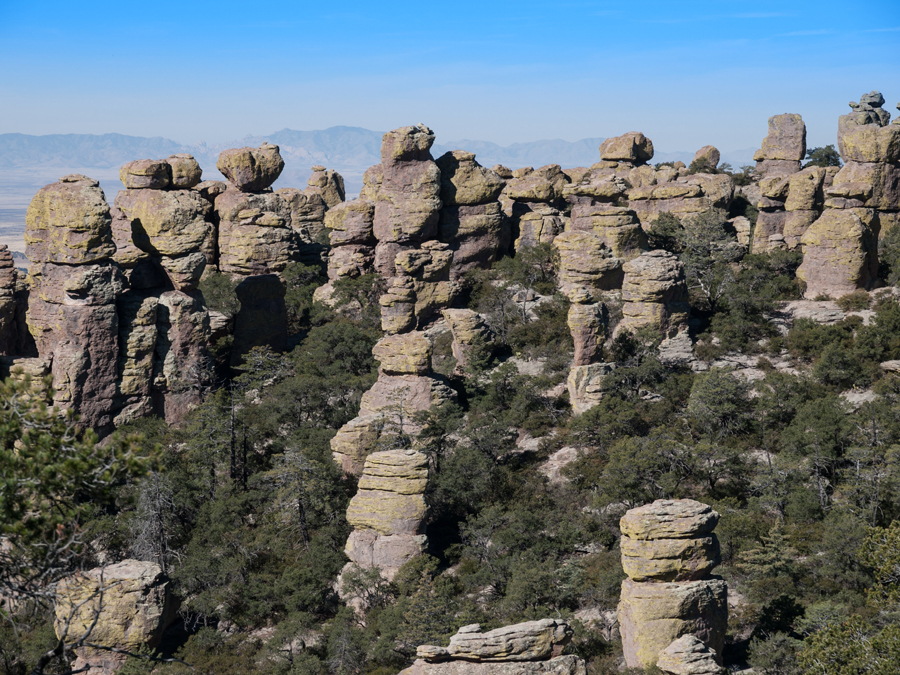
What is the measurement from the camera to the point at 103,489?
17.4m

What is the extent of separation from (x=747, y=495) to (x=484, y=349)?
687 inches

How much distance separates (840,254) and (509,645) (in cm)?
3522

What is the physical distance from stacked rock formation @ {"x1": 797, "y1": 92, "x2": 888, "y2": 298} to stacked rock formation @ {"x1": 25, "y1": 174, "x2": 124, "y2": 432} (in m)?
35.7

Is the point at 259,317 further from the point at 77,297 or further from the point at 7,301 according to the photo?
the point at 7,301

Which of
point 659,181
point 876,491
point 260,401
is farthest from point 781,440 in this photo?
point 659,181

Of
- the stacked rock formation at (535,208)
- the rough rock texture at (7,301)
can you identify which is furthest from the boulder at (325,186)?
the rough rock texture at (7,301)

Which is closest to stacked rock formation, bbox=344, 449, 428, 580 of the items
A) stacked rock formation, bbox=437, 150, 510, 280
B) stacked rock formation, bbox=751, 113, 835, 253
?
stacked rock formation, bbox=437, 150, 510, 280

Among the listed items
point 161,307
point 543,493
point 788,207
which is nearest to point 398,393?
point 543,493

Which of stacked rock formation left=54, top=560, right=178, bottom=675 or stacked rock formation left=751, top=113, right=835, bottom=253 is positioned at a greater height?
stacked rock formation left=751, top=113, right=835, bottom=253

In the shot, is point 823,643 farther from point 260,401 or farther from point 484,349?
point 260,401

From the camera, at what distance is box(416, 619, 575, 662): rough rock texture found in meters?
23.2

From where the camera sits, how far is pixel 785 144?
7294cm

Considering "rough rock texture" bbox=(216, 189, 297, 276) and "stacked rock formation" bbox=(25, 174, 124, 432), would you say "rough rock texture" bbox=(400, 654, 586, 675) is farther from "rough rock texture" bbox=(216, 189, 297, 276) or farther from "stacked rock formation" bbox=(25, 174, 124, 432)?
"rough rock texture" bbox=(216, 189, 297, 276)

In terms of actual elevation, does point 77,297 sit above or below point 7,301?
above
